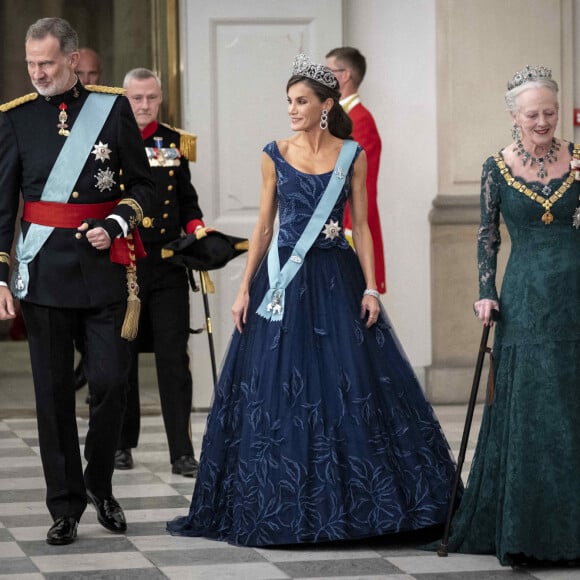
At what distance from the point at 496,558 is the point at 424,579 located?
1.23 feet

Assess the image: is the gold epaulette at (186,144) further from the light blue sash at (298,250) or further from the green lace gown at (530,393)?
the green lace gown at (530,393)

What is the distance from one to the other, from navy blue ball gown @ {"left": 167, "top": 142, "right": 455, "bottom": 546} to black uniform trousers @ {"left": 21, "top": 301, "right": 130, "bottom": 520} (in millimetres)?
359

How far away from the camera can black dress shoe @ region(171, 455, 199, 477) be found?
6426 mm

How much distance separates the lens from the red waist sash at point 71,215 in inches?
196

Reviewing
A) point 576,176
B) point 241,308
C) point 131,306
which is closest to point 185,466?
point 241,308

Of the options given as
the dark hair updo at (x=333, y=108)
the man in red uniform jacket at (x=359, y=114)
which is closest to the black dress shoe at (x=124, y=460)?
the man in red uniform jacket at (x=359, y=114)

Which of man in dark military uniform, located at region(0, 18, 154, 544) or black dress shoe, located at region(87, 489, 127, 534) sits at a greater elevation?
man in dark military uniform, located at region(0, 18, 154, 544)

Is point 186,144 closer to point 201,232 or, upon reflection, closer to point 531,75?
point 201,232

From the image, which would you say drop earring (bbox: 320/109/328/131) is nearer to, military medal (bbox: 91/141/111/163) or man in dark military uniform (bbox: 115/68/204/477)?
military medal (bbox: 91/141/111/163)

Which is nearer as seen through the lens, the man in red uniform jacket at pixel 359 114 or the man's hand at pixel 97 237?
the man's hand at pixel 97 237

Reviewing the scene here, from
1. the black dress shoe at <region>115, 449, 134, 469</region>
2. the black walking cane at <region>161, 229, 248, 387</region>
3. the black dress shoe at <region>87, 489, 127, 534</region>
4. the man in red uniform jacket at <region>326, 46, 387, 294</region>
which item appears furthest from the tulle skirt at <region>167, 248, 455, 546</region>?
the man in red uniform jacket at <region>326, 46, 387, 294</region>

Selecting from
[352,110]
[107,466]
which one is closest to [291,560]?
[107,466]

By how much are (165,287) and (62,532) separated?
5.74ft

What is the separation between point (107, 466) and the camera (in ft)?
16.9
